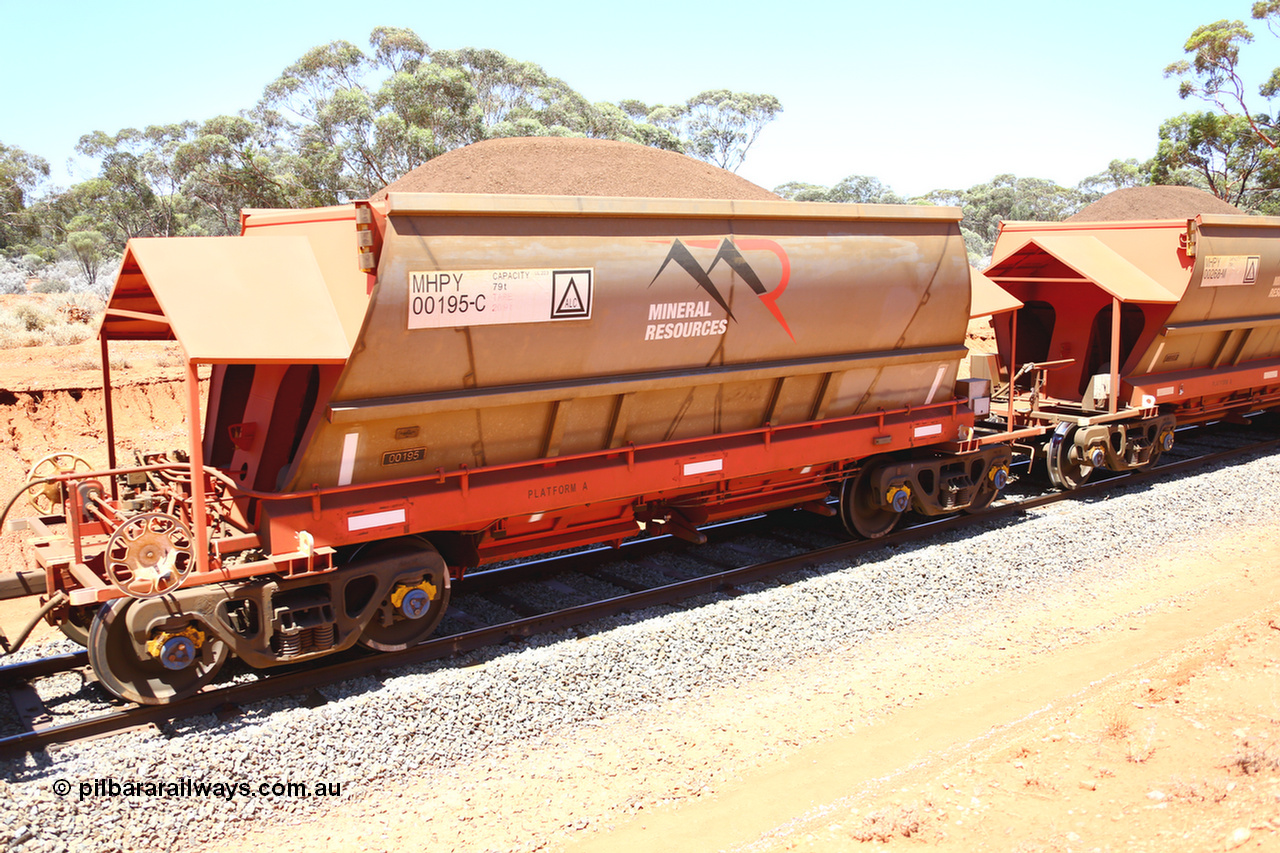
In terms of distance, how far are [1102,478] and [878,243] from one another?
22.3ft

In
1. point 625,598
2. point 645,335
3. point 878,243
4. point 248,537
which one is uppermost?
point 878,243

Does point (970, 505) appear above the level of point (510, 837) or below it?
above

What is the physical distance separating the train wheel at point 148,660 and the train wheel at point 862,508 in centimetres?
697

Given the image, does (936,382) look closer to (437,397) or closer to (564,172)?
(437,397)

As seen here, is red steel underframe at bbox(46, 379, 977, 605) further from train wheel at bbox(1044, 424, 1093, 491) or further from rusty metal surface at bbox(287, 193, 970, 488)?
train wheel at bbox(1044, 424, 1093, 491)

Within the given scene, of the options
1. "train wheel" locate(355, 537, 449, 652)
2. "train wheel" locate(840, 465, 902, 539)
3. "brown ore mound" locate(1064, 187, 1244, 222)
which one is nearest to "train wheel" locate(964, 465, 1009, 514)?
"train wheel" locate(840, 465, 902, 539)

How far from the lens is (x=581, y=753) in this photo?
655 centimetres

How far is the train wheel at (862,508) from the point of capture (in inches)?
428

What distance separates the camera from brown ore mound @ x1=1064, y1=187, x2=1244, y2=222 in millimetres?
40062

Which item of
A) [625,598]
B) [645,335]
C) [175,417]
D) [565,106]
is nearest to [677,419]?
[645,335]

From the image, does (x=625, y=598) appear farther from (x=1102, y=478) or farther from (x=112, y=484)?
(x=1102, y=478)

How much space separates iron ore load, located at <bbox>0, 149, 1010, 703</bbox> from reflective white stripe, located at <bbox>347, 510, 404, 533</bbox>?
2 centimetres
